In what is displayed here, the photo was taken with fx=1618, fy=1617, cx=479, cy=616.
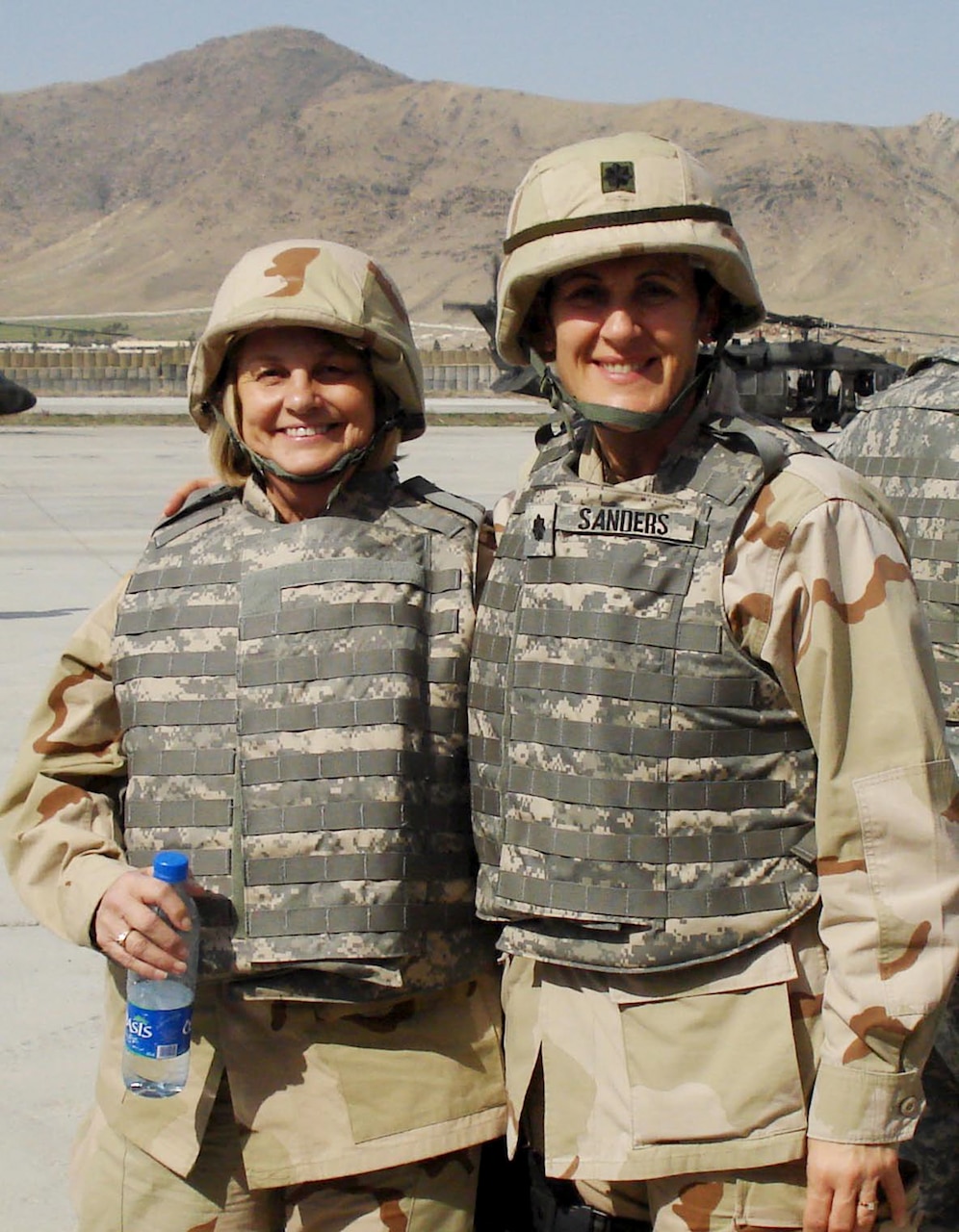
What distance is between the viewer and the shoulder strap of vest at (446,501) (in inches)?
98.7

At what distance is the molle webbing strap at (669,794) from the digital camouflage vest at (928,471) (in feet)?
4.62

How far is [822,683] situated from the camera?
200 centimetres

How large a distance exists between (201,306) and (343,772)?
107912mm

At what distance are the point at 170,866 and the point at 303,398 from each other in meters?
0.73

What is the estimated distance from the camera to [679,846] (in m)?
2.12

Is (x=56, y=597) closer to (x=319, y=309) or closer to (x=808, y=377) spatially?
(x=319, y=309)

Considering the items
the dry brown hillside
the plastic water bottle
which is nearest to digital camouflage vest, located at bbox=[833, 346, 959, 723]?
the plastic water bottle

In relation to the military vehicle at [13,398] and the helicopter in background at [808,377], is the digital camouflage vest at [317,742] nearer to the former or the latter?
the military vehicle at [13,398]

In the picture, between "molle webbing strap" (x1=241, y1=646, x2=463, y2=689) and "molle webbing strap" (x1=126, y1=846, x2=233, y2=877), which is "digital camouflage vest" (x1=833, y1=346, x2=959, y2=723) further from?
"molle webbing strap" (x1=126, y1=846, x2=233, y2=877)

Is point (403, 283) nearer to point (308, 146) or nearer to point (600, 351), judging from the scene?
point (308, 146)

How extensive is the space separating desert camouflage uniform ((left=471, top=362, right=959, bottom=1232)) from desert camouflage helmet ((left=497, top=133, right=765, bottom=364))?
0.21 metres

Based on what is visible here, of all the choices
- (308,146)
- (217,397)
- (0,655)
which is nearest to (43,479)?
(0,655)

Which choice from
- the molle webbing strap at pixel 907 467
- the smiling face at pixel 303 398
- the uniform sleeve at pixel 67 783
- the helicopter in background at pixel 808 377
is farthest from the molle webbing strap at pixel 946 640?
the helicopter in background at pixel 808 377

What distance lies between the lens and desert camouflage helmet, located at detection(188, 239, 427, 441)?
2436 mm
